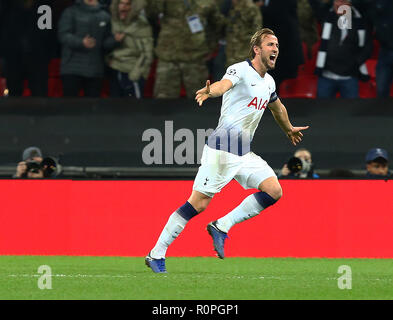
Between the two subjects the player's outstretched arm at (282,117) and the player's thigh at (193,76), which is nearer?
the player's outstretched arm at (282,117)

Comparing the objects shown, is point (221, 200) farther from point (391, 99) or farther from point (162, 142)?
point (391, 99)

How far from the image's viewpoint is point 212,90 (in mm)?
9828

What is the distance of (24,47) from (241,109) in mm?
5095

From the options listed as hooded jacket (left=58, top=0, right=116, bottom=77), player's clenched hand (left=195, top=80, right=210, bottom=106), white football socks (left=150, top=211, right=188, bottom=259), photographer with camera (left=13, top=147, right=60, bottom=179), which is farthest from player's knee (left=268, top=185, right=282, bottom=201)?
hooded jacket (left=58, top=0, right=116, bottom=77)

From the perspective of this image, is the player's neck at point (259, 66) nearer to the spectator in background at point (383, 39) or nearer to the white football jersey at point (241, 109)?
the white football jersey at point (241, 109)

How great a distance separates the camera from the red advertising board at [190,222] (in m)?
13.9

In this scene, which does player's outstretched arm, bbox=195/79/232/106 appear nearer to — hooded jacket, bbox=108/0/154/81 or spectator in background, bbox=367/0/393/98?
hooded jacket, bbox=108/0/154/81

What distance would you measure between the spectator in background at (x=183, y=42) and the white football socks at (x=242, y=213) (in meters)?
4.13

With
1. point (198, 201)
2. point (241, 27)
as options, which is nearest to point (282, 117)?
point (198, 201)

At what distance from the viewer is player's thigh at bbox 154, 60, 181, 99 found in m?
15.0

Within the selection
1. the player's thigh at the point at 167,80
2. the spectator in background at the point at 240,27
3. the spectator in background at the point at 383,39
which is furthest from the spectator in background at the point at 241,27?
the spectator in background at the point at 383,39

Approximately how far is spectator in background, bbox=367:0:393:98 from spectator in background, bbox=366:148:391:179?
55.1 inches

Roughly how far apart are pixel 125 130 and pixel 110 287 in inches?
206
